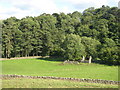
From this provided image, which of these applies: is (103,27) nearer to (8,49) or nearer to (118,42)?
(118,42)

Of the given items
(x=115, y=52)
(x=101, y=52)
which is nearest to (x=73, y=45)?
(x=101, y=52)

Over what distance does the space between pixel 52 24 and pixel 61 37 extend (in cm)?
875

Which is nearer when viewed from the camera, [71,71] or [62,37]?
[71,71]

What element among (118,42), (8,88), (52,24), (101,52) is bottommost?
(8,88)

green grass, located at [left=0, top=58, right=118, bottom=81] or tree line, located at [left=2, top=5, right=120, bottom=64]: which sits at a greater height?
tree line, located at [left=2, top=5, right=120, bottom=64]

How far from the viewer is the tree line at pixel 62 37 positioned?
49062 mm

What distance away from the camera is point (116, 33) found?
5275 cm

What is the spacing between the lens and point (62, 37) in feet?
214

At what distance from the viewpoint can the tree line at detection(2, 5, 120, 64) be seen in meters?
49.1

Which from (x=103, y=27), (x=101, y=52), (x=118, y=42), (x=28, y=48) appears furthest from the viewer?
(x=28, y=48)

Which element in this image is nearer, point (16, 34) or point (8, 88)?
point (8, 88)

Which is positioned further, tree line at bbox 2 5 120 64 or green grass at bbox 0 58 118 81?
tree line at bbox 2 5 120 64

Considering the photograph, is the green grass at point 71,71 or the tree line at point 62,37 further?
the tree line at point 62,37

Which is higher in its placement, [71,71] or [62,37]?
[62,37]
